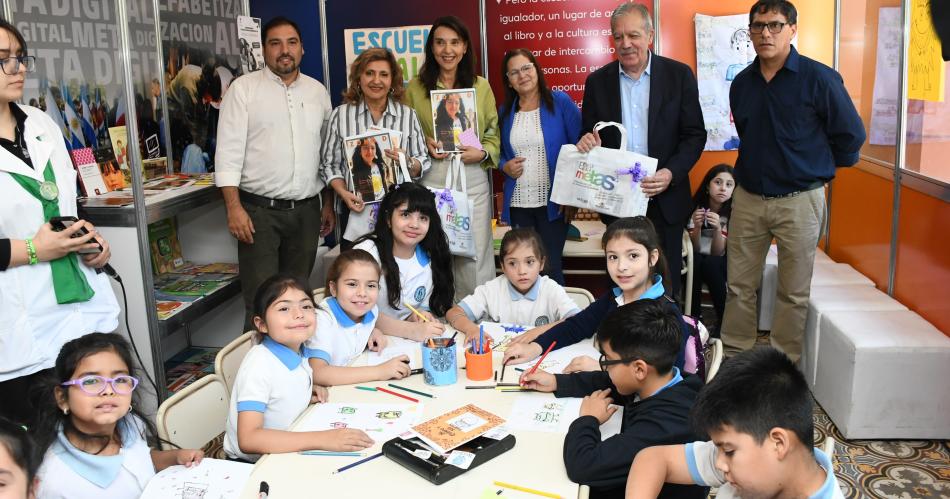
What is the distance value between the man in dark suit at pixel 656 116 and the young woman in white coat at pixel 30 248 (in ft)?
7.33

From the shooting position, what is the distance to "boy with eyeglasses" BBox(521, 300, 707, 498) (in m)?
1.87

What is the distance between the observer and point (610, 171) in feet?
12.2

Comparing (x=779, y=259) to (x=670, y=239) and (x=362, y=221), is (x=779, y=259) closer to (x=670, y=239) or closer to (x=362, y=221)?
(x=670, y=239)

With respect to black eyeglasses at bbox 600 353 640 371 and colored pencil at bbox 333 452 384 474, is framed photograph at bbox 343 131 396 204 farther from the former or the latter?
colored pencil at bbox 333 452 384 474

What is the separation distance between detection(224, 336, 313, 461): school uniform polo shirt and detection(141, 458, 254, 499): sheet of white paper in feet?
0.86

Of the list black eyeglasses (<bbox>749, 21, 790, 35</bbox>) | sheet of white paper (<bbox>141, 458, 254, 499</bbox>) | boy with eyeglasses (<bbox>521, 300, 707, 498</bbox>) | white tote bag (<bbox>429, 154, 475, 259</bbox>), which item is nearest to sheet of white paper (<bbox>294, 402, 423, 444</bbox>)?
sheet of white paper (<bbox>141, 458, 254, 499</bbox>)

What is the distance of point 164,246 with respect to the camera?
450cm

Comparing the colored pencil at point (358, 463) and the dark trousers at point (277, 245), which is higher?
the dark trousers at point (277, 245)

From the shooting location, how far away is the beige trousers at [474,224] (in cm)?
402

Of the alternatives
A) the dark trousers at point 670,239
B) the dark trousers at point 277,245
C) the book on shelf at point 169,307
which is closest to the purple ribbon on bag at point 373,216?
the dark trousers at point 277,245

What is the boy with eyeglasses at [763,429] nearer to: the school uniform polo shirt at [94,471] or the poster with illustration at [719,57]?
the school uniform polo shirt at [94,471]

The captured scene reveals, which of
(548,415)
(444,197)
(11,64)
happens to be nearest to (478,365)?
(548,415)

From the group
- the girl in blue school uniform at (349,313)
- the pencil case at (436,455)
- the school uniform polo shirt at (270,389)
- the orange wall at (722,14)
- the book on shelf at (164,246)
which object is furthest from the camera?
the orange wall at (722,14)

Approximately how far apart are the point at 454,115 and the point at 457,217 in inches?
21.4
